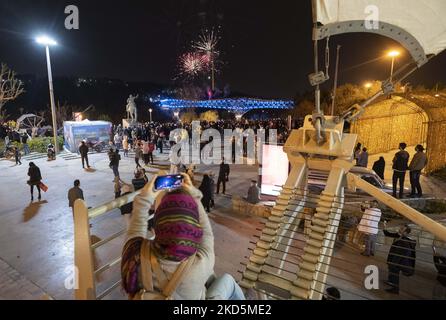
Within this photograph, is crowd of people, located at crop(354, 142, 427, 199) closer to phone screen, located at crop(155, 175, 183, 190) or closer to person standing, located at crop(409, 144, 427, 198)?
person standing, located at crop(409, 144, 427, 198)

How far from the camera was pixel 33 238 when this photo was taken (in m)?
8.13

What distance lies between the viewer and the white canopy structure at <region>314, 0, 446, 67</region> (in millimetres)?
2822

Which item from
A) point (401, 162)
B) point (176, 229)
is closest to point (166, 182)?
point (176, 229)

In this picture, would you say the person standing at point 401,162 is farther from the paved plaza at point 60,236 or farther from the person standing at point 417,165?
the paved plaza at point 60,236

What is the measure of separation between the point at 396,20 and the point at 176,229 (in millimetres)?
2988

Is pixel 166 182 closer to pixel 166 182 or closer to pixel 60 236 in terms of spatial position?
pixel 166 182

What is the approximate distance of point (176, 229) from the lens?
5.50 ft

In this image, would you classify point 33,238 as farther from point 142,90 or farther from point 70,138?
point 142,90

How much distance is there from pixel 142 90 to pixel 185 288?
124 m

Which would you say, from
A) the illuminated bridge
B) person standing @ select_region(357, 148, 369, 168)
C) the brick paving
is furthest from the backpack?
Answer: the illuminated bridge

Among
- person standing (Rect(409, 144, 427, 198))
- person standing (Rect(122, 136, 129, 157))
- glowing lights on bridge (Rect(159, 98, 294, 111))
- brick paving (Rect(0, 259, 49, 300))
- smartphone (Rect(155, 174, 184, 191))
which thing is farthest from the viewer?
glowing lights on bridge (Rect(159, 98, 294, 111))

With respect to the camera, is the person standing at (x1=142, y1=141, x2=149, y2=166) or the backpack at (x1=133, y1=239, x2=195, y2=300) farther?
the person standing at (x1=142, y1=141, x2=149, y2=166)

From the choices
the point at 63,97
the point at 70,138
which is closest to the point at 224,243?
the point at 70,138

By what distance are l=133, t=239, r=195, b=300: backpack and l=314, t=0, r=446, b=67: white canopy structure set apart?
2.60 metres
